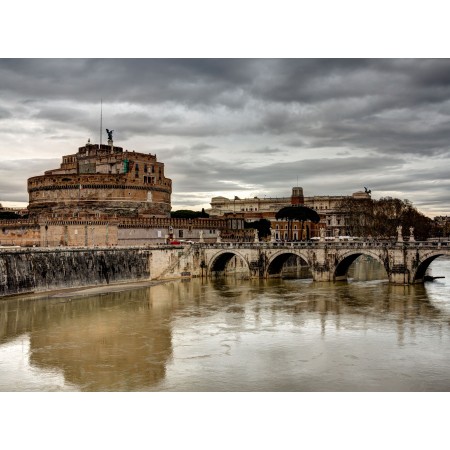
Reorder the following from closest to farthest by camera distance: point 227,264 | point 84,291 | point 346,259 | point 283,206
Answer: point 84,291
point 346,259
point 227,264
point 283,206

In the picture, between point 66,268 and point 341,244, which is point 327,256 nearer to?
point 341,244

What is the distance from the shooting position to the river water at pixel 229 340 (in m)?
18.2

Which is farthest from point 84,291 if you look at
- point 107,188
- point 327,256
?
point 107,188

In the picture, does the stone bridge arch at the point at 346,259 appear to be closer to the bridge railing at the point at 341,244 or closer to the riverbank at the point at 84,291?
the bridge railing at the point at 341,244

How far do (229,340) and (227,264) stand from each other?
29.9 m

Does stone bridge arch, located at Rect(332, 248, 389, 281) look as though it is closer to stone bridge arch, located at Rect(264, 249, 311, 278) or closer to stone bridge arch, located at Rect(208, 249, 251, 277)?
stone bridge arch, located at Rect(264, 249, 311, 278)

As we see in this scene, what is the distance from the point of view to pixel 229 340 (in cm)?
2416

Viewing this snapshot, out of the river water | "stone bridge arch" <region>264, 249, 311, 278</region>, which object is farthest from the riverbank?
"stone bridge arch" <region>264, 249, 311, 278</region>

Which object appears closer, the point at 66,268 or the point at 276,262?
the point at 66,268

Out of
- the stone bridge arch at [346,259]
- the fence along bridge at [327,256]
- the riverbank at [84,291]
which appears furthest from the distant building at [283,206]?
the riverbank at [84,291]

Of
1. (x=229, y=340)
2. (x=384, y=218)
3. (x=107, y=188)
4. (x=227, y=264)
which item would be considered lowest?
(x=229, y=340)

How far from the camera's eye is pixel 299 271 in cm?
5688

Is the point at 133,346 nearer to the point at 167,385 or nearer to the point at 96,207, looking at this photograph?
the point at 167,385

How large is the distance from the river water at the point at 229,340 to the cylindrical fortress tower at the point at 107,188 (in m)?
24.8
